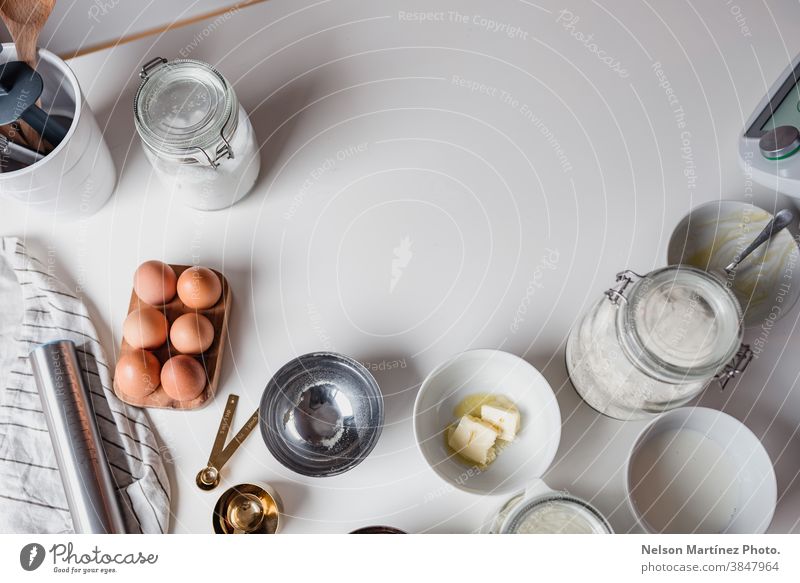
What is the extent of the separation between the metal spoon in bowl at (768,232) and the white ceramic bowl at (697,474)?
130mm

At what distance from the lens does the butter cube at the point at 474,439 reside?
56cm

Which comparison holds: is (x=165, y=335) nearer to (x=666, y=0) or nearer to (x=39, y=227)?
(x=39, y=227)

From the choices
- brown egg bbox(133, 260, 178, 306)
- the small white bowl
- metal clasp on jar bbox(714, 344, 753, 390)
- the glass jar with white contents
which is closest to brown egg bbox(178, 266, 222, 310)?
brown egg bbox(133, 260, 178, 306)

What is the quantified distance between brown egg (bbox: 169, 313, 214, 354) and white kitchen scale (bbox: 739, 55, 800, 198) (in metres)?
0.51

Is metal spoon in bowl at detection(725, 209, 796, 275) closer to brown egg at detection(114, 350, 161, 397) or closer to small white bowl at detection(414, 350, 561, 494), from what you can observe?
small white bowl at detection(414, 350, 561, 494)

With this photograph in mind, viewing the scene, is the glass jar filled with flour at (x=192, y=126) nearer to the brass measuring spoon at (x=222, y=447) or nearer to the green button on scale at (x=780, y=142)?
the brass measuring spoon at (x=222, y=447)

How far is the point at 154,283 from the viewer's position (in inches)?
23.4

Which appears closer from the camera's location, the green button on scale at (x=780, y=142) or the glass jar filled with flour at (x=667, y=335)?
the glass jar filled with flour at (x=667, y=335)

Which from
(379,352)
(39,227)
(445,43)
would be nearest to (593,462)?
(379,352)

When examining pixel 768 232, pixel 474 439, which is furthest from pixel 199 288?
pixel 768 232

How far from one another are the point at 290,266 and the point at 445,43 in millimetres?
274

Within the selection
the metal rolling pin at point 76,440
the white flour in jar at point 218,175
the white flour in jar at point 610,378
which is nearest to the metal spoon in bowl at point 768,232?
the white flour in jar at point 610,378

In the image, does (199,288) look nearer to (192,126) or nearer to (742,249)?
(192,126)
